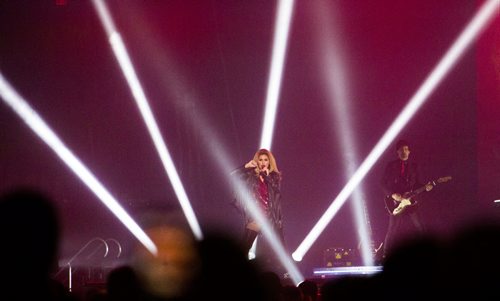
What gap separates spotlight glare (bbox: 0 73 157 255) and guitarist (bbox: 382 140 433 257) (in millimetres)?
4358

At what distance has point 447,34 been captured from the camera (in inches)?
470

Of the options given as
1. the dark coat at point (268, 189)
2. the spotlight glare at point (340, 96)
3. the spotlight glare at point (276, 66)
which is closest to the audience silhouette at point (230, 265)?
A: the dark coat at point (268, 189)

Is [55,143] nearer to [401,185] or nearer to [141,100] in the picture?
[141,100]

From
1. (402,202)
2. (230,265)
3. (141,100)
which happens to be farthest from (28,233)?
(141,100)

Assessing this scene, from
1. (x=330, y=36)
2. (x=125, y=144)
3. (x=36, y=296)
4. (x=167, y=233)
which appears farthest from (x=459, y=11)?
(x=36, y=296)

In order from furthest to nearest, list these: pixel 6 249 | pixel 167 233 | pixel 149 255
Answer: pixel 167 233 < pixel 149 255 < pixel 6 249

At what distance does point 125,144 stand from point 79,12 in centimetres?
232

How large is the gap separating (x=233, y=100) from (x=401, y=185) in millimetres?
3441

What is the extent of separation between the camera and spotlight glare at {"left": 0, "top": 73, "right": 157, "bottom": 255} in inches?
474

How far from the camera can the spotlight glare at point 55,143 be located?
12034mm

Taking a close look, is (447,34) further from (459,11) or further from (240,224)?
(240,224)

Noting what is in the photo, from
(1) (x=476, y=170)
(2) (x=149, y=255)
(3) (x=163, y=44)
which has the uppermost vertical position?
(3) (x=163, y=44)

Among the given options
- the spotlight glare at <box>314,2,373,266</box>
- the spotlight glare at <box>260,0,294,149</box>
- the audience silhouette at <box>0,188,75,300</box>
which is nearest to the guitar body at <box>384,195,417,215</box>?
the spotlight glare at <box>314,2,373,266</box>

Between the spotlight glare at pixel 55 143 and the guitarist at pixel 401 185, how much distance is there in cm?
436
